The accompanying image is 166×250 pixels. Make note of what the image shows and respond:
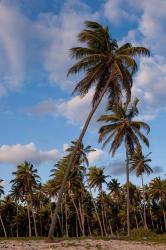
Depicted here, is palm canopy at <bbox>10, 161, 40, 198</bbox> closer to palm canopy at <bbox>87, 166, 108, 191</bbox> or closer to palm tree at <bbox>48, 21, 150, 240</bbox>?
palm canopy at <bbox>87, 166, 108, 191</bbox>

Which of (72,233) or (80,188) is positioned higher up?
(80,188)

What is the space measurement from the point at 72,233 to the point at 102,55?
231 feet

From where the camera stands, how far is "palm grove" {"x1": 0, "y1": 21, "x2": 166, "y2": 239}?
1130 inches

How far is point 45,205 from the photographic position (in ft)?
291

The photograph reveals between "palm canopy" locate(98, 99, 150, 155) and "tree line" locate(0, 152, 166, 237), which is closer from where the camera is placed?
"palm canopy" locate(98, 99, 150, 155)

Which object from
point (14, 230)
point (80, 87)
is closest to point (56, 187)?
point (14, 230)

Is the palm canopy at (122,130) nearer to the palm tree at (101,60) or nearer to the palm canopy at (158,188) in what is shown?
the palm tree at (101,60)

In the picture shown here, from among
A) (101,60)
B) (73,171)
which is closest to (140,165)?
(73,171)

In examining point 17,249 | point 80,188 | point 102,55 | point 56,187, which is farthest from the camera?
point 80,188

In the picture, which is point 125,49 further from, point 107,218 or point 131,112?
point 107,218

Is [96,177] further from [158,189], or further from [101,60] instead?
[101,60]

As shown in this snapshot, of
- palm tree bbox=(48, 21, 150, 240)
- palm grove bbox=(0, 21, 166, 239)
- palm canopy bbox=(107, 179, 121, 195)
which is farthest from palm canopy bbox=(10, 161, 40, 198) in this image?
palm tree bbox=(48, 21, 150, 240)

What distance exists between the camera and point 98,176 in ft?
237

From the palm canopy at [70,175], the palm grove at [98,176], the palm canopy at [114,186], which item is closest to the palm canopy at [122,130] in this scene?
the palm grove at [98,176]
